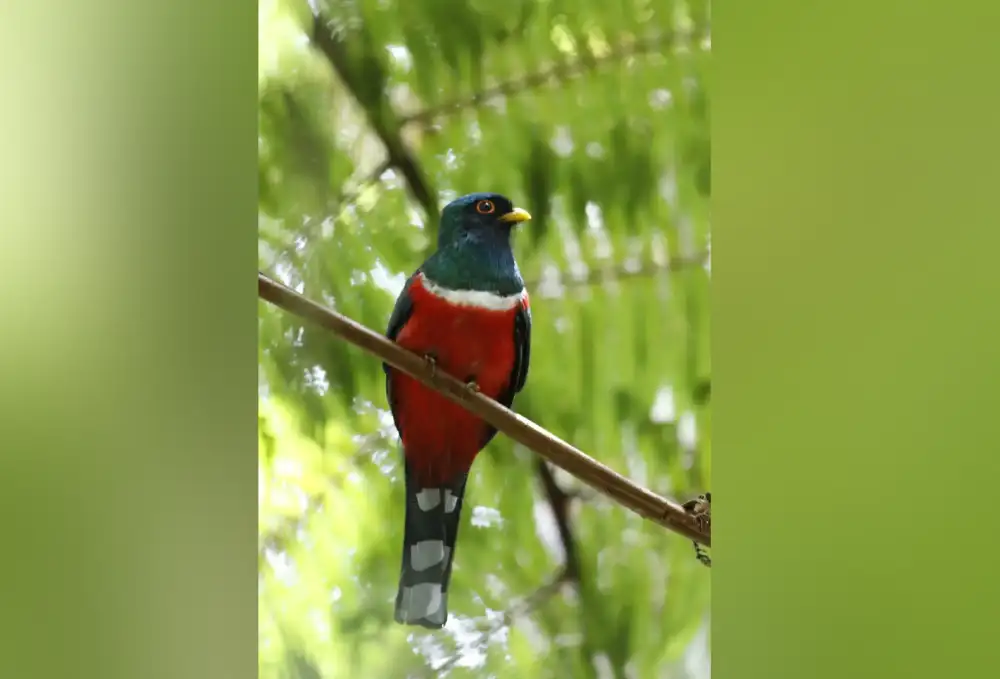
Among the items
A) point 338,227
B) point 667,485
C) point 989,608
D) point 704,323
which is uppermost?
point 338,227

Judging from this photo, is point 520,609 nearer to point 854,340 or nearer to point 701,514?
point 701,514

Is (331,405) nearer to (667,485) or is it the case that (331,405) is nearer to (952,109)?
(667,485)

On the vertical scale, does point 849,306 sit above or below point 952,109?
below

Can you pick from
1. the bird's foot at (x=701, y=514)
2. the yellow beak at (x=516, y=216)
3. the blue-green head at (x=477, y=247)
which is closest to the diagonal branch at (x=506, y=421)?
the bird's foot at (x=701, y=514)

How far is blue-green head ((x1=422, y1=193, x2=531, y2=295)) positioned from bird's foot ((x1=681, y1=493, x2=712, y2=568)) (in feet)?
1.29

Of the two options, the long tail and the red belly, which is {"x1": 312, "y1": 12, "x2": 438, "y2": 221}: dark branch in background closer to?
the red belly

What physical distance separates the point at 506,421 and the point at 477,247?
254mm

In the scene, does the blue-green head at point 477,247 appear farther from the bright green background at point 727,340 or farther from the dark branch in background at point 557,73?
the bright green background at point 727,340

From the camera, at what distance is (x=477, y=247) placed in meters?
1.14

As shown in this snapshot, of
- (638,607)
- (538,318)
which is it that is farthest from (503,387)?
(638,607)

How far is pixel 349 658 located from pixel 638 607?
1.39ft

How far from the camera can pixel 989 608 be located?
999mm

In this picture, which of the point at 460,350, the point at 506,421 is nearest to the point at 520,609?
the point at 506,421

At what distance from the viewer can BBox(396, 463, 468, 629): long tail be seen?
1.14 meters
